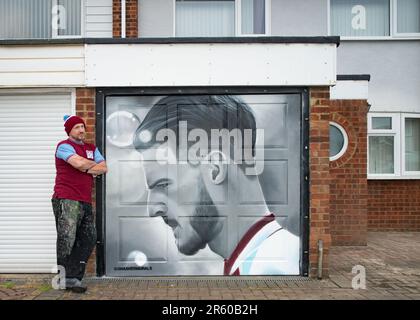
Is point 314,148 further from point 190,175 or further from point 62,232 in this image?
point 62,232

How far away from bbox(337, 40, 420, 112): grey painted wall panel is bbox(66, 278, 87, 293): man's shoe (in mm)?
7863

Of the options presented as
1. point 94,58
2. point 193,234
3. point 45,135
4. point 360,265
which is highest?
point 94,58

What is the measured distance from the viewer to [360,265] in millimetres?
7723

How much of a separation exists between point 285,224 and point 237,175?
2.76 ft

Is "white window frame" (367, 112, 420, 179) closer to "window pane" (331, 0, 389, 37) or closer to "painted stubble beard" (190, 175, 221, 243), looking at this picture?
"window pane" (331, 0, 389, 37)

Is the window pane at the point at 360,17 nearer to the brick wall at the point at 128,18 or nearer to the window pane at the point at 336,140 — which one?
the window pane at the point at 336,140

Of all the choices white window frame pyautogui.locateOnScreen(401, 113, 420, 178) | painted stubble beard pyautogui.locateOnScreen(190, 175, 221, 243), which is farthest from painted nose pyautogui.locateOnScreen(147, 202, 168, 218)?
white window frame pyautogui.locateOnScreen(401, 113, 420, 178)

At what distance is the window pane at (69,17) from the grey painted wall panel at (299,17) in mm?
4114

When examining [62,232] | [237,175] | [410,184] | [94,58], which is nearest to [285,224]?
[237,175]

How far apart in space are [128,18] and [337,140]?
4.93 m

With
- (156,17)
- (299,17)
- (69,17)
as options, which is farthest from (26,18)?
(299,17)

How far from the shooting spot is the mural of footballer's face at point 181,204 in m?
6.68

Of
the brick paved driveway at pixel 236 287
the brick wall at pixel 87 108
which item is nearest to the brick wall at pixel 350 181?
the brick paved driveway at pixel 236 287

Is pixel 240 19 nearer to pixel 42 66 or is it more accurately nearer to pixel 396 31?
pixel 396 31
